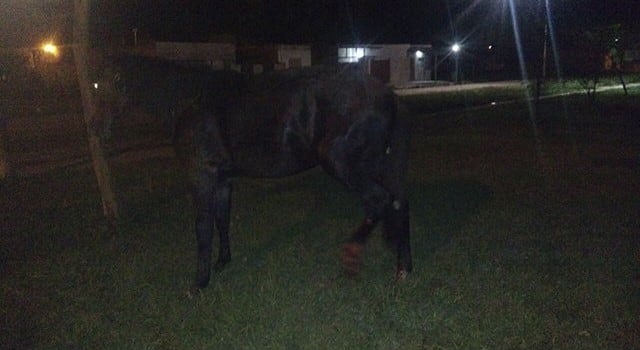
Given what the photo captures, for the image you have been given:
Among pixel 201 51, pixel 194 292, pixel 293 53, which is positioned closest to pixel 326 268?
pixel 194 292

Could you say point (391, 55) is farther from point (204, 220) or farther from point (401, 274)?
point (204, 220)

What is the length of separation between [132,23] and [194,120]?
30968 millimetres

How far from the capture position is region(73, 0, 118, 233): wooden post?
6.81 m

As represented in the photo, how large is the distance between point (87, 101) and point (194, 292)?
112 inches

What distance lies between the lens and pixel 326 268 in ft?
19.3

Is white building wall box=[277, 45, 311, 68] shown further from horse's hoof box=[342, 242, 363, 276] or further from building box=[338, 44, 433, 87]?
horse's hoof box=[342, 242, 363, 276]

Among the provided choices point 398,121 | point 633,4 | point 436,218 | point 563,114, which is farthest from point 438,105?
point 633,4

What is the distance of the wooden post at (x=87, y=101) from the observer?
6809 mm

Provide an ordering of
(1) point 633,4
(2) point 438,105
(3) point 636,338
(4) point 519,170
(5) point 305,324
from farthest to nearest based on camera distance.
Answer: (1) point 633,4, (2) point 438,105, (4) point 519,170, (5) point 305,324, (3) point 636,338

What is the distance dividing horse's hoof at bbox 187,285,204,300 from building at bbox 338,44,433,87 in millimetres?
38250

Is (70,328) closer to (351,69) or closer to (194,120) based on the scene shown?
(194,120)

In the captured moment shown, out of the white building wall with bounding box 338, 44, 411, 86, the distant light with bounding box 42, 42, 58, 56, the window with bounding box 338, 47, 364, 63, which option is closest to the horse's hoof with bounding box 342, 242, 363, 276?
the distant light with bounding box 42, 42, 58, 56

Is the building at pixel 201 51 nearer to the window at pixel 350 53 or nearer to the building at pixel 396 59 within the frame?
the window at pixel 350 53

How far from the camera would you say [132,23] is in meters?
33.8
